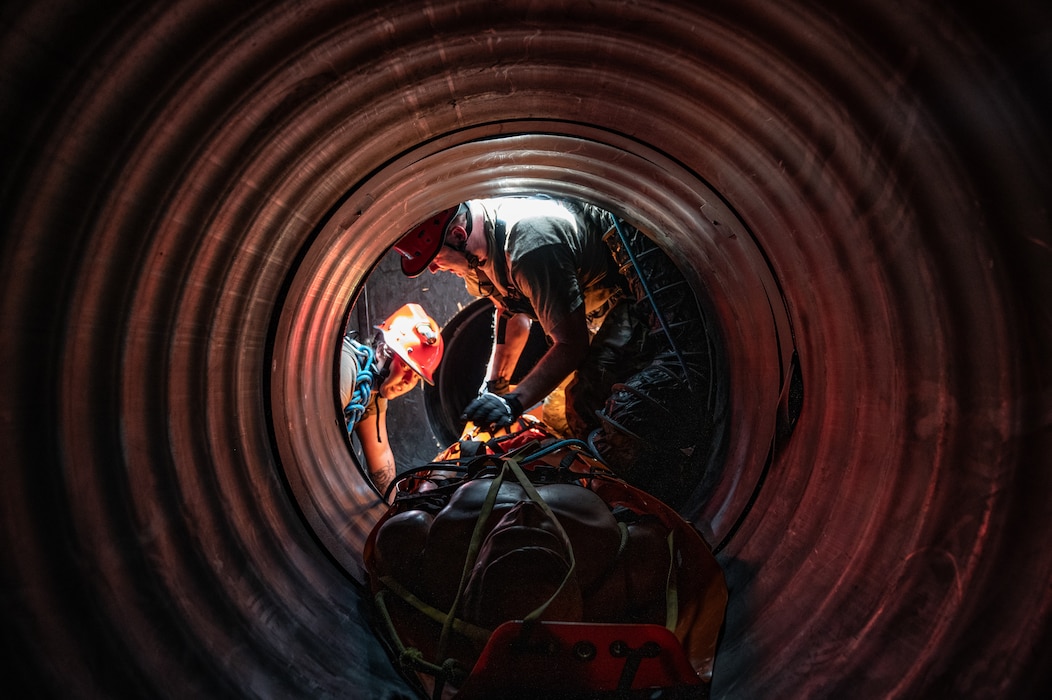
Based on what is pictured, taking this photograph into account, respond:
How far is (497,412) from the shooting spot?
3.62 m

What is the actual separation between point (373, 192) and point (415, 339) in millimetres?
2243

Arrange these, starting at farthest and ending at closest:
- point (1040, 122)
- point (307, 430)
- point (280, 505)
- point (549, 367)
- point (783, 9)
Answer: point (549, 367), point (307, 430), point (280, 505), point (783, 9), point (1040, 122)

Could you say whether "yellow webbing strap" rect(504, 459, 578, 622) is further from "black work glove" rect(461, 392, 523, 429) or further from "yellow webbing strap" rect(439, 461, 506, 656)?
"black work glove" rect(461, 392, 523, 429)

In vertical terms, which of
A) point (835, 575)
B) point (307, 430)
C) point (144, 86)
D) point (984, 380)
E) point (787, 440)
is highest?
point (144, 86)

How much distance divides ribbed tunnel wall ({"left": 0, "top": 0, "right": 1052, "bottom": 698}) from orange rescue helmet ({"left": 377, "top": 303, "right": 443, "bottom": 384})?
214 centimetres

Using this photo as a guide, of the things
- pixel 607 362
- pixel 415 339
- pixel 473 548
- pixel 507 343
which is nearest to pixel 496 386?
pixel 507 343

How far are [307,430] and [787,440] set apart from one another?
1.82 m

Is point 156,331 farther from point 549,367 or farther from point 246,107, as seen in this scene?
point 549,367

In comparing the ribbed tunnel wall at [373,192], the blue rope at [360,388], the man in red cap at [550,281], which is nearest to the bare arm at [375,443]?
the blue rope at [360,388]

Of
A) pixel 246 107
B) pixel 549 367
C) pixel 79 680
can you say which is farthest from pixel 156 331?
pixel 549 367

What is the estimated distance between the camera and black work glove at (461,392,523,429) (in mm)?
3621

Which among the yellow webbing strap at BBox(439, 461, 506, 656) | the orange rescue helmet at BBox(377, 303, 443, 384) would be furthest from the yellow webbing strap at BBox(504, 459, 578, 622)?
the orange rescue helmet at BBox(377, 303, 443, 384)

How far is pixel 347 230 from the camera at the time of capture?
7.37 feet

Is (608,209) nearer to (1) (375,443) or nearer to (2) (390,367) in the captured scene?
(2) (390,367)
